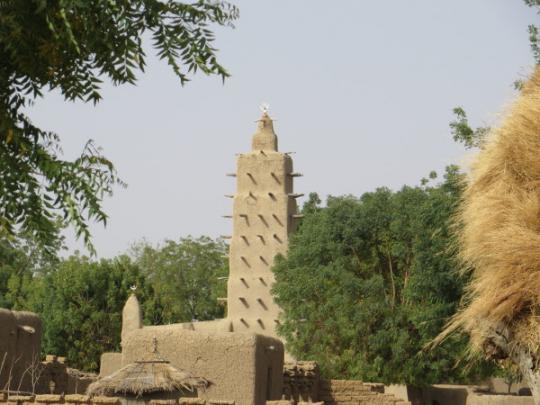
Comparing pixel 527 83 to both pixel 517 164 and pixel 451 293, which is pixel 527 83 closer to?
pixel 517 164

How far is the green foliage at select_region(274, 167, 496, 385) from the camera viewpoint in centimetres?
2666

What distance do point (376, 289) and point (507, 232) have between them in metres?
23.3

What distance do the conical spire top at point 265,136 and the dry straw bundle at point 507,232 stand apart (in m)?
36.8

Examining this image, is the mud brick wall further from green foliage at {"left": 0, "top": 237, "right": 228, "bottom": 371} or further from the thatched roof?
green foliage at {"left": 0, "top": 237, "right": 228, "bottom": 371}

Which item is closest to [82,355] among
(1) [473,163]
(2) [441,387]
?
(2) [441,387]

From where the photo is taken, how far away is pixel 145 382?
52.1ft

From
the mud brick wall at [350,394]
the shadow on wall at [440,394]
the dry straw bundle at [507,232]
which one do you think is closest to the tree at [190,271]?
the shadow on wall at [440,394]

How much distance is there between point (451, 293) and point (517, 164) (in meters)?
21.4

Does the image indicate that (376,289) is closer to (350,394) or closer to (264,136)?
(350,394)

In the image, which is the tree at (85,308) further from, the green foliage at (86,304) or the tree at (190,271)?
the tree at (190,271)

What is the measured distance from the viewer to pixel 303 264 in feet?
102

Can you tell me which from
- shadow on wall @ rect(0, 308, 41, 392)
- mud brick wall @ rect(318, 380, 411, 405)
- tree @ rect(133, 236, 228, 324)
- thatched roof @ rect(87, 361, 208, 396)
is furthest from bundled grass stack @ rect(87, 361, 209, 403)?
tree @ rect(133, 236, 228, 324)

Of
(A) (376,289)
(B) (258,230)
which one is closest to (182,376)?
(A) (376,289)

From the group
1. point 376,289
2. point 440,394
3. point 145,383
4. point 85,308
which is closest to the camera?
point 145,383
